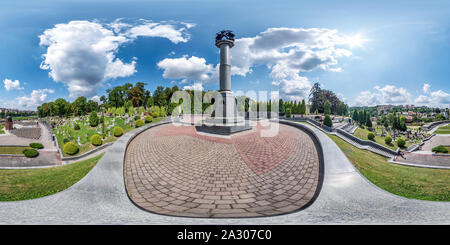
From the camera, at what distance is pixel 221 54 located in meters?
11.9

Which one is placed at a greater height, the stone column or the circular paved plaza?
the stone column

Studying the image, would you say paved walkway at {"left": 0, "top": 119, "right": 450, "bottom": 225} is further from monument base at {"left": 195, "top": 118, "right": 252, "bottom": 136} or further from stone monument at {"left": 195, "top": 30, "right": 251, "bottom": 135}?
stone monument at {"left": 195, "top": 30, "right": 251, "bottom": 135}

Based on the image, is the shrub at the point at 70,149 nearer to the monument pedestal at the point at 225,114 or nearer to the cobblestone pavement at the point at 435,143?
the monument pedestal at the point at 225,114

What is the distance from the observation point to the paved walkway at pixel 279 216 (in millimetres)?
2178

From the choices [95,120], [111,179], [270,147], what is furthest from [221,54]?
[95,120]

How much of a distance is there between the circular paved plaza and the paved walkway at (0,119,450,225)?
0.24 metres

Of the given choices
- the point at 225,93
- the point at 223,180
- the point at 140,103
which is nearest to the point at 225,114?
the point at 225,93

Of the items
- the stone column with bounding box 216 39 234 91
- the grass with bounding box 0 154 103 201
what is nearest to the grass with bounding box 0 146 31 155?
the grass with bounding box 0 154 103 201

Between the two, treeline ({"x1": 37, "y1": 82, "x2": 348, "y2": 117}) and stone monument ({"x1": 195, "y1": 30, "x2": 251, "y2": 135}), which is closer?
stone monument ({"x1": 195, "y1": 30, "x2": 251, "y2": 135})

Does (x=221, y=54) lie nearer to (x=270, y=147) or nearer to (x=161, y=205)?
(x=270, y=147)

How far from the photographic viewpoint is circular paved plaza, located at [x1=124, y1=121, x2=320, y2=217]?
104 inches

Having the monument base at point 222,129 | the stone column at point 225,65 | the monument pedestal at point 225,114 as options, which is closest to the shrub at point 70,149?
the monument pedestal at point 225,114

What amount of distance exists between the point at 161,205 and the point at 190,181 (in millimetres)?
903

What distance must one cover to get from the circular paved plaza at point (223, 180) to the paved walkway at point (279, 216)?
0.24 metres
